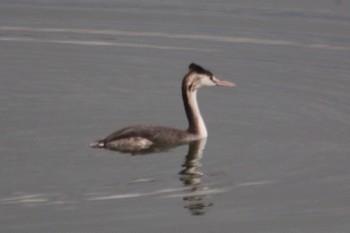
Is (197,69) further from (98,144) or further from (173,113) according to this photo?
(98,144)

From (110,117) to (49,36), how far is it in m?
6.75

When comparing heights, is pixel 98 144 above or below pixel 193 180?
above

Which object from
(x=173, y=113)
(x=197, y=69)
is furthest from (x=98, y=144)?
(x=173, y=113)

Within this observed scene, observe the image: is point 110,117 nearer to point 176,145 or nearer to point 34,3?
point 176,145

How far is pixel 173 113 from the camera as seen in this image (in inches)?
798

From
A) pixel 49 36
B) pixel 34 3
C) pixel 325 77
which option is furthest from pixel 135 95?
pixel 34 3

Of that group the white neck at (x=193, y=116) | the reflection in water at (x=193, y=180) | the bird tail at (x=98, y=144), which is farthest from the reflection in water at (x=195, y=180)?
the bird tail at (x=98, y=144)

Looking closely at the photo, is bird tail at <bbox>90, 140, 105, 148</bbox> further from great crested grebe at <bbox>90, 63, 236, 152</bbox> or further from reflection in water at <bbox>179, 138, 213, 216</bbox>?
reflection in water at <bbox>179, 138, 213, 216</bbox>

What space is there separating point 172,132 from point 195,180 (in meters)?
2.13

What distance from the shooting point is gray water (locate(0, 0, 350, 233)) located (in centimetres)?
1525

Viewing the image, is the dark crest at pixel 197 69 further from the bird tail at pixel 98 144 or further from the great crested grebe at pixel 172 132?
the bird tail at pixel 98 144

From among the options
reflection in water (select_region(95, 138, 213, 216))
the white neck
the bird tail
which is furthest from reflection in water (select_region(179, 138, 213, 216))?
the bird tail

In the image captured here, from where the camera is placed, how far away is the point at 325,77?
22.6 m

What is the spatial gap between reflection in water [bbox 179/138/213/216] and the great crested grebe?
204mm
